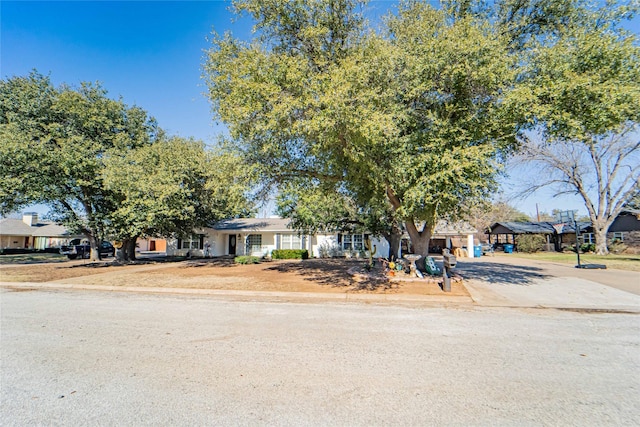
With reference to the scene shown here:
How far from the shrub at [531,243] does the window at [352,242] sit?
21.8 m

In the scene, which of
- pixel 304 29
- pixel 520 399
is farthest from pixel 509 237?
pixel 520 399

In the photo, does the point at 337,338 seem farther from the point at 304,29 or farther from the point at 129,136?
the point at 129,136

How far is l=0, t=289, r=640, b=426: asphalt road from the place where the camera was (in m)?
3.18

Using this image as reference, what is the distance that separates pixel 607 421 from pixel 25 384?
6.23 m

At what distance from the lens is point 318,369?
430 centimetres

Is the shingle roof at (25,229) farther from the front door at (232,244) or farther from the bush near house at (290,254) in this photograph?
the bush near house at (290,254)

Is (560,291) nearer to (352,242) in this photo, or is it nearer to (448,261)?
(448,261)

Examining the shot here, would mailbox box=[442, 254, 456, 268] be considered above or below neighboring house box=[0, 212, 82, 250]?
below

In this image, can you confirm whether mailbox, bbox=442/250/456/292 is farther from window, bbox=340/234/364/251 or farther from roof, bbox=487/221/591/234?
roof, bbox=487/221/591/234

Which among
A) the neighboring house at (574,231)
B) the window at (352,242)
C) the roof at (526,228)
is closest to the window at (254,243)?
the window at (352,242)

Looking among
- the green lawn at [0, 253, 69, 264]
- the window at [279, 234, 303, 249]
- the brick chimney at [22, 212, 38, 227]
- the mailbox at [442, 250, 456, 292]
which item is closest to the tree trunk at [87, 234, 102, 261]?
the green lawn at [0, 253, 69, 264]

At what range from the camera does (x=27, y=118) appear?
67.3ft

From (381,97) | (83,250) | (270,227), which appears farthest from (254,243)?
(381,97)

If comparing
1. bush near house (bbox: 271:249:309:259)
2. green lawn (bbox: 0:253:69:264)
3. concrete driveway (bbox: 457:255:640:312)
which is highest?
bush near house (bbox: 271:249:309:259)
